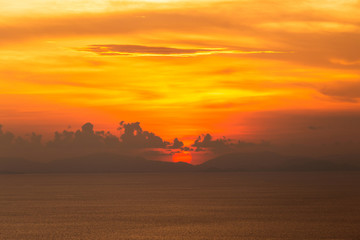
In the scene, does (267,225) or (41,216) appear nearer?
(267,225)

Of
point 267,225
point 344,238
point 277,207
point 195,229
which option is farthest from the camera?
point 277,207

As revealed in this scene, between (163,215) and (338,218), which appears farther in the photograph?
(163,215)

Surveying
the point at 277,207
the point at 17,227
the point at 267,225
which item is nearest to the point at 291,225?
the point at 267,225

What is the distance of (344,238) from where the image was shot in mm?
88062

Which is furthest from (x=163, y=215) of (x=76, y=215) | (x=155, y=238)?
(x=155, y=238)

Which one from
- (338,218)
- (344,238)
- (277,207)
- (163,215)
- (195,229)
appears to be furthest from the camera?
(277,207)

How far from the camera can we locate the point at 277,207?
150 m

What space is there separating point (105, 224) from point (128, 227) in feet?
23.0

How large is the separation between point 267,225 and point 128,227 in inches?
1061

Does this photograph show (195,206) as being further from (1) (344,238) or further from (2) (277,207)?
(1) (344,238)

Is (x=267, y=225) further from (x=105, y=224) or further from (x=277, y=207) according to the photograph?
(x=277, y=207)

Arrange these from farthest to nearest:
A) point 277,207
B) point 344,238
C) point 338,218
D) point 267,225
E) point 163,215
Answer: point 277,207 < point 163,215 < point 338,218 < point 267,225 < point 344,238

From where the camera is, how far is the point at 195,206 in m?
152

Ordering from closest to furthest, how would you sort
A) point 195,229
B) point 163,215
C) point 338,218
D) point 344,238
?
point 344,238 → point 195,229 → point 338,218 → point 163,215
